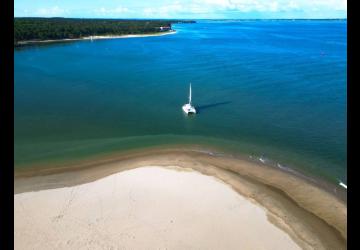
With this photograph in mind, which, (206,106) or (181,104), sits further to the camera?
(181,104)

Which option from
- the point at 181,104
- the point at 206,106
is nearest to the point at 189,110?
the point at 206,106

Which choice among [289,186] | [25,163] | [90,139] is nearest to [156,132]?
[90,139]

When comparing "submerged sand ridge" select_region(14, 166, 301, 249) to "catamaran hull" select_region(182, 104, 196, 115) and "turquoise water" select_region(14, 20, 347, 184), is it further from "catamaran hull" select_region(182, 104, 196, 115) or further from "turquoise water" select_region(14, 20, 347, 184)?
"catamaran hull" select_region(182, 104, 196, 115)

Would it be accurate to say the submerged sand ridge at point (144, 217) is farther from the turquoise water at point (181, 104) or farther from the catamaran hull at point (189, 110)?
the catamaran hull at point (189, 110)

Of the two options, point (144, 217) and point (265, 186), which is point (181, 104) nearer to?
point (265, 186)

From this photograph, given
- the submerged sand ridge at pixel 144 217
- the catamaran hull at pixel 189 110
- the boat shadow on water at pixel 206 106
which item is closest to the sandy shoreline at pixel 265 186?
the submerged sand ridge at pixel 144 217

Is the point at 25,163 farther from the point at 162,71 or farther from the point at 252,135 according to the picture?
the point at 162,71

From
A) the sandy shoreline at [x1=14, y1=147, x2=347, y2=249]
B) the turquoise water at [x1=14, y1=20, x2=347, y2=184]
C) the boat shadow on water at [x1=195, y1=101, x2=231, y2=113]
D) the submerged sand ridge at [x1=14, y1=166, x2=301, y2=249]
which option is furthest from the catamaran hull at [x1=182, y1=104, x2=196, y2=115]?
the submerged sand ridge at [x1=14, y1=166, x2=301, y2=249]
